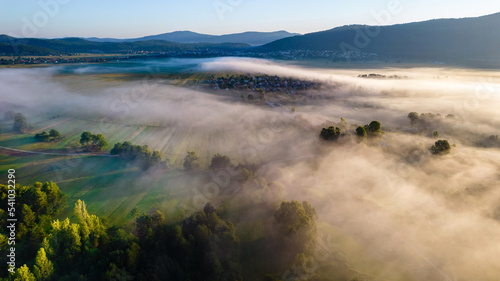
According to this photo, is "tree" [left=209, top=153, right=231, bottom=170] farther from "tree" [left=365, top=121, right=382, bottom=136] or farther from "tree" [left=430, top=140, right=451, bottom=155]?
"tree" [left=430, top=140, right=451, bottom=155]

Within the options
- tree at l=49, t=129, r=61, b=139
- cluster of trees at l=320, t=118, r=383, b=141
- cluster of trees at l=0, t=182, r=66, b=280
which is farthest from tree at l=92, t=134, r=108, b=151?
cluster of trees at l=320, t=118, r=383, b=141

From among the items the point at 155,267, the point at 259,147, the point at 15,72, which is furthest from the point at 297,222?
the point at 15,72

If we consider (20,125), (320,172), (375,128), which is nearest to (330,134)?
(375,128)

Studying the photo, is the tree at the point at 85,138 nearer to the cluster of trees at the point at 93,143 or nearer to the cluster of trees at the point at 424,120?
the cluster of trees at the point at 93,143

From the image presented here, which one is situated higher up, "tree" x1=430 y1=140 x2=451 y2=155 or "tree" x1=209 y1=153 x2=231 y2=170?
"tree" x1=430 y1=140 x2=451 y2=155

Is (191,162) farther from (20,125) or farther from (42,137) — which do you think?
(20,125)

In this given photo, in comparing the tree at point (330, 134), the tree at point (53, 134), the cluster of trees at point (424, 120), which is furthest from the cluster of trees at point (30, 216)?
the cluster of trees at point (424, 120)
